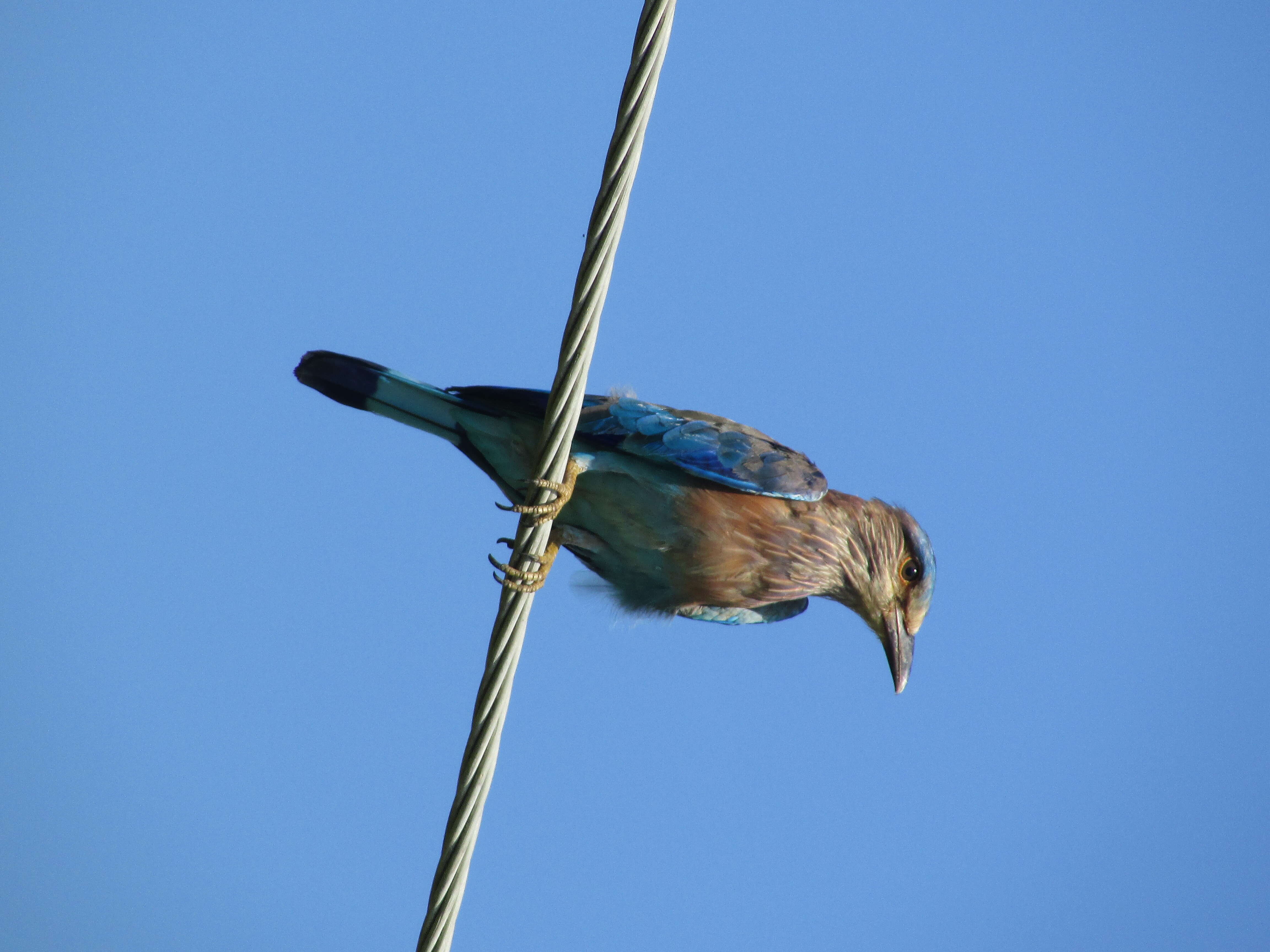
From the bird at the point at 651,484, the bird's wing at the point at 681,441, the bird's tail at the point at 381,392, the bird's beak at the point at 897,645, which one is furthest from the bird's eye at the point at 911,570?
the bird's tail at the point at 381,392

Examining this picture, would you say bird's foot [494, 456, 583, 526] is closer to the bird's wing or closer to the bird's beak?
the bird's wing

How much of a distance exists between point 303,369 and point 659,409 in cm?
118

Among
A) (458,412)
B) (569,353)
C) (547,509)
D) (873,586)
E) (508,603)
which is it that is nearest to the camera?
(569,353)

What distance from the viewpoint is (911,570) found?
13.9ft

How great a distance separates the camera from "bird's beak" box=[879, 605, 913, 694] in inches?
165

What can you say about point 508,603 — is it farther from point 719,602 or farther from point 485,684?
point 719,602

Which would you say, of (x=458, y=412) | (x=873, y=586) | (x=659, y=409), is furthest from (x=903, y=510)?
(x=458, y=412)

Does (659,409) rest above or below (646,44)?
below

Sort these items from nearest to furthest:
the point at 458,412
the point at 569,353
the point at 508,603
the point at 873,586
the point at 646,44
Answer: the point at 646,44 < the point at 569,353 < the point at 508,603 < the point at 458,412 < the point at 873,586

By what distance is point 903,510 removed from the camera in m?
4.32

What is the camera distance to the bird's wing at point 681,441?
3652mm

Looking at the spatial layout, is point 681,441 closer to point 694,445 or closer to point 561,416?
point 694,445

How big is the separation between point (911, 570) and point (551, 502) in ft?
5.80

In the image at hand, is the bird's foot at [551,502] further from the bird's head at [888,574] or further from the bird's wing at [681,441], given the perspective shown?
the bird's head at [888,574]
